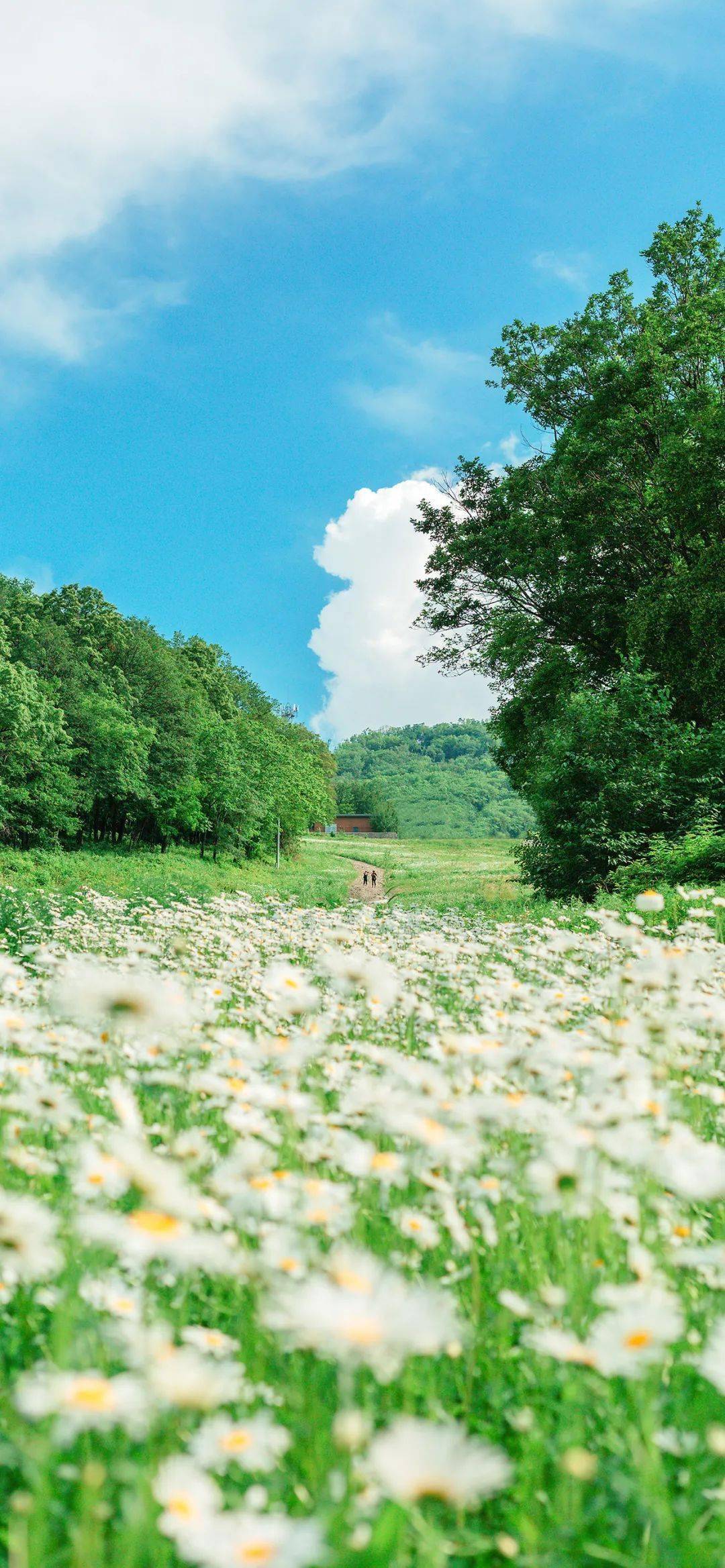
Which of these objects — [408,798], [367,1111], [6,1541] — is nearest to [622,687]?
[367,1111]

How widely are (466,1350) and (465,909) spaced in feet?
41.7

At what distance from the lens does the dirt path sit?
2939 centimetres

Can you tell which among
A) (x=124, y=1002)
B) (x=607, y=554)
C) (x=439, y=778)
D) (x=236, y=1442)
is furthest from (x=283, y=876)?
(x=439, y=778)

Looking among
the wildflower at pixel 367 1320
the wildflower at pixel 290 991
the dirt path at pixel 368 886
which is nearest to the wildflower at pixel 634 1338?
the wildflower at pixel 367 1320

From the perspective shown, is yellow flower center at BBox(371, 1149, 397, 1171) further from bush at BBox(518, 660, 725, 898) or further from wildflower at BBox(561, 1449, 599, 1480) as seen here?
bush at BBox(518, 660, 725, 898)

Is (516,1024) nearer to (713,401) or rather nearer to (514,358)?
(713,401)

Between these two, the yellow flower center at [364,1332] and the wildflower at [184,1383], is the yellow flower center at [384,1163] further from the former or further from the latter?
the yellow flower center at [364,1332]

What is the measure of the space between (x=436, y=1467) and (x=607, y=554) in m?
20.9

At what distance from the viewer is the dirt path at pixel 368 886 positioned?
2939cm

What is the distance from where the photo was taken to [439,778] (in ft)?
408

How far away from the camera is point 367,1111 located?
2.29m

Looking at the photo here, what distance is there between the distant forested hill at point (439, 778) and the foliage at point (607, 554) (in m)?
71.1

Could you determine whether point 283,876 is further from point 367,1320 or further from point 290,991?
point 367,1320

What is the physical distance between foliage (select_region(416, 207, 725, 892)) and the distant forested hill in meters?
71.1
